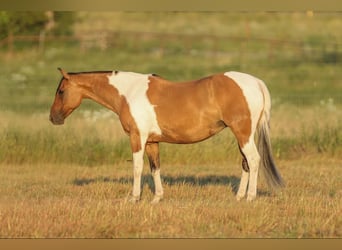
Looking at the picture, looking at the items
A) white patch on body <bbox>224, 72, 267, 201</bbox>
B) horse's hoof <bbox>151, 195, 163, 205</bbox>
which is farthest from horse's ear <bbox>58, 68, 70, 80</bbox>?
white patch on body <bbox>224, 72, 267, 201</bbox>

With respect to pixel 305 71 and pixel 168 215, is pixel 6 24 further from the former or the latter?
pixel 168 215

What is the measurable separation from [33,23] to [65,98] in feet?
67.6

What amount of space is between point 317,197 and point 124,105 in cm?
298

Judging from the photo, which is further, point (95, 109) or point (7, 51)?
point (7, 51)

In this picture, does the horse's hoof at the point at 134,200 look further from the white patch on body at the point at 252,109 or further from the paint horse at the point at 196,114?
the white patch on body at the point at 252,109

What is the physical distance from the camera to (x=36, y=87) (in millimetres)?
26359

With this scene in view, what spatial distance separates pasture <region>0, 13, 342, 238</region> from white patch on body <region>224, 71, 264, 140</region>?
120 centimetres

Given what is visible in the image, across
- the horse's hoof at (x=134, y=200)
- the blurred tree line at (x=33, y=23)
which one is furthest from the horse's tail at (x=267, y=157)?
the blurred tree line at (x=33, y=23)

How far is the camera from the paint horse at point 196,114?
11.4 m

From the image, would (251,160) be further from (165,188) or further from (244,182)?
(165,188)

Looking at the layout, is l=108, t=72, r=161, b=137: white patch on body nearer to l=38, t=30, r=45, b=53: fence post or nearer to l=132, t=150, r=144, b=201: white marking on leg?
l=132, t=150, r=144, b=201: white marking on leg

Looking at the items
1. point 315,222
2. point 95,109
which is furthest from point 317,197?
point 95,109

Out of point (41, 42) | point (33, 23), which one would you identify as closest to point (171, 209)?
point (41, 42)

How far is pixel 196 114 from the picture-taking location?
37.8 ft
